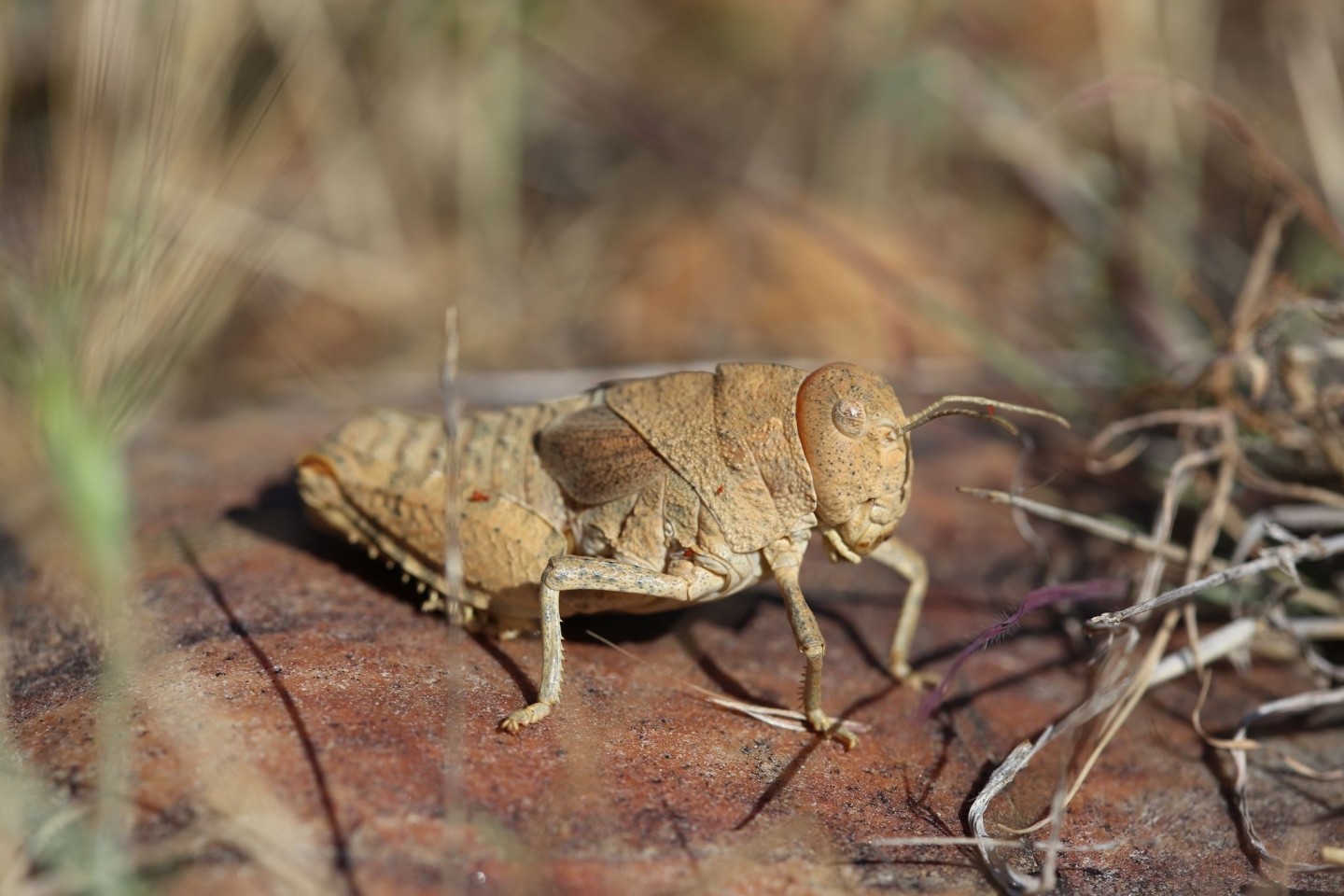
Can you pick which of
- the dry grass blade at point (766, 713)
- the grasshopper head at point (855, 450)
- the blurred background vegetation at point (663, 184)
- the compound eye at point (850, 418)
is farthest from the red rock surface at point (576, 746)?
the blurred background vegetation at point (663, 184)

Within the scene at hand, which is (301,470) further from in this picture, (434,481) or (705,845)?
(705,845)

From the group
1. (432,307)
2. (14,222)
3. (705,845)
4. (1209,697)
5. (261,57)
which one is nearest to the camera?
(705,845)

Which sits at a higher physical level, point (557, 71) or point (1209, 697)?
point (557, 71)

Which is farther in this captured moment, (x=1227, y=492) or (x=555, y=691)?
(x=1227, y=492)

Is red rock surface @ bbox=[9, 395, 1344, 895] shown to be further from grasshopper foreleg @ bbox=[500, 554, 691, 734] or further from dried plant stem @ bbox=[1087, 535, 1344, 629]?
dried plant stem @ bbox=[1087, 535, 1344, 629]

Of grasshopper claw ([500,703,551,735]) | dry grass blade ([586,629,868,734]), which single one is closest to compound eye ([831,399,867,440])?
dry grass blade ([586,629,868,734])

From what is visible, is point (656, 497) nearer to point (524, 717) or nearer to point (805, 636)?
point (805, 636)

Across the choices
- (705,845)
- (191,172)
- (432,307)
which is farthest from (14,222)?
(705,845)

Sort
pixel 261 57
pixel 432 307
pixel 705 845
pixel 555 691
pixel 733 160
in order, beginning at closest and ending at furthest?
pixel 705 845 < pixel 555 691 < pixel 261 57 < pixel 432 307 < pixel 733 160
